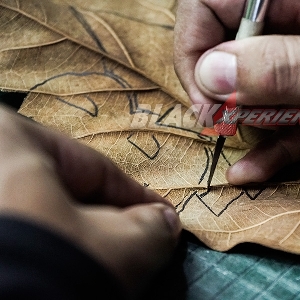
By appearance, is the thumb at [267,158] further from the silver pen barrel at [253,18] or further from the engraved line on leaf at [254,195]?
the silver pen barrel at [253,18]

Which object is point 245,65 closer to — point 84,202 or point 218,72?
point 218,72

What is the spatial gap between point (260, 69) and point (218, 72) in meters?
0.06

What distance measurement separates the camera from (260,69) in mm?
561

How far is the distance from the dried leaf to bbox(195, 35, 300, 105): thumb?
0.44ft

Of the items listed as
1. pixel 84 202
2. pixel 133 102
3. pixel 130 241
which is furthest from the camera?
pixel 133 102

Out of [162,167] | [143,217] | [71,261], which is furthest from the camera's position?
[162,167]

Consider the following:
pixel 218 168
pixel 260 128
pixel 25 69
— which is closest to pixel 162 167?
pixel 218 168

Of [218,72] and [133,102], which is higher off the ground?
[218,72]

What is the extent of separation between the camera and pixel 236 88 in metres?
0.59

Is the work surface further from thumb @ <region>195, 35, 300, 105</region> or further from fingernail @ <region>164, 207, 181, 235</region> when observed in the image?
thumb @ <region>195, 35, 300, 105</region>

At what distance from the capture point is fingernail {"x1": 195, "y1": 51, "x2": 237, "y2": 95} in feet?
1.91

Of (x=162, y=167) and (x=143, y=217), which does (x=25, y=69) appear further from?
(x=143, y=217)

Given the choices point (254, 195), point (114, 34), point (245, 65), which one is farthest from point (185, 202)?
point (114, 34)

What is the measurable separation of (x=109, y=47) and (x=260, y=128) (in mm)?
312
